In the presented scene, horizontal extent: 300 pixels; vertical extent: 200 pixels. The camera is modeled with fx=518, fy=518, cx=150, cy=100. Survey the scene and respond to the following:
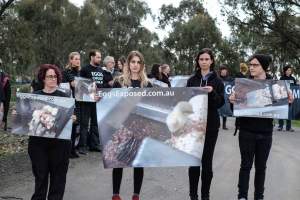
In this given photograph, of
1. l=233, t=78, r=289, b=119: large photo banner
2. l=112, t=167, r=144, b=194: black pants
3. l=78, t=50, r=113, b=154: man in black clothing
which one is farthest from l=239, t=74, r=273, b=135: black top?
l=78, t=50, r=113, b=154: man in black clothing

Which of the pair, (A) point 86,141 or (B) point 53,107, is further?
(A) point 86,141

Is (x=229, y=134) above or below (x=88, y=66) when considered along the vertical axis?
below

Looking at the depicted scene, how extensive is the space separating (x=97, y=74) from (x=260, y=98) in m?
4.92

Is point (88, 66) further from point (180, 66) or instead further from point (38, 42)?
point (180, 66)

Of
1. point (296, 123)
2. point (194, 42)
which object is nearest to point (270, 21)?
point (296, 123)

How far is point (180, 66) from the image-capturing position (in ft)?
188

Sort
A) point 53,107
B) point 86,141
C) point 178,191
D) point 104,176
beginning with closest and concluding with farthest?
point 53,107 → point 178,191 → point 104,176 → point 86,141

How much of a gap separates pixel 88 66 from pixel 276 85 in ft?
16.8

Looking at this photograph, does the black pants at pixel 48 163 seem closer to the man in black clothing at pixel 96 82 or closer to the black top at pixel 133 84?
the black top at pixel 133 84

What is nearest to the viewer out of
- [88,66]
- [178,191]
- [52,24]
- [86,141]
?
[178,191]

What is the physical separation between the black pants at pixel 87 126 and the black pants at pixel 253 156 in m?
4.93

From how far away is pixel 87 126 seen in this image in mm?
11180

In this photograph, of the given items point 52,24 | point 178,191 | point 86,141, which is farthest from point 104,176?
point 52,24

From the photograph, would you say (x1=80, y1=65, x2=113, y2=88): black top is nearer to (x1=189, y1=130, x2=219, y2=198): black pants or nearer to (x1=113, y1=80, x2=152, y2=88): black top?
(x1=113, y1=80, x2=152, y2=88): black top
